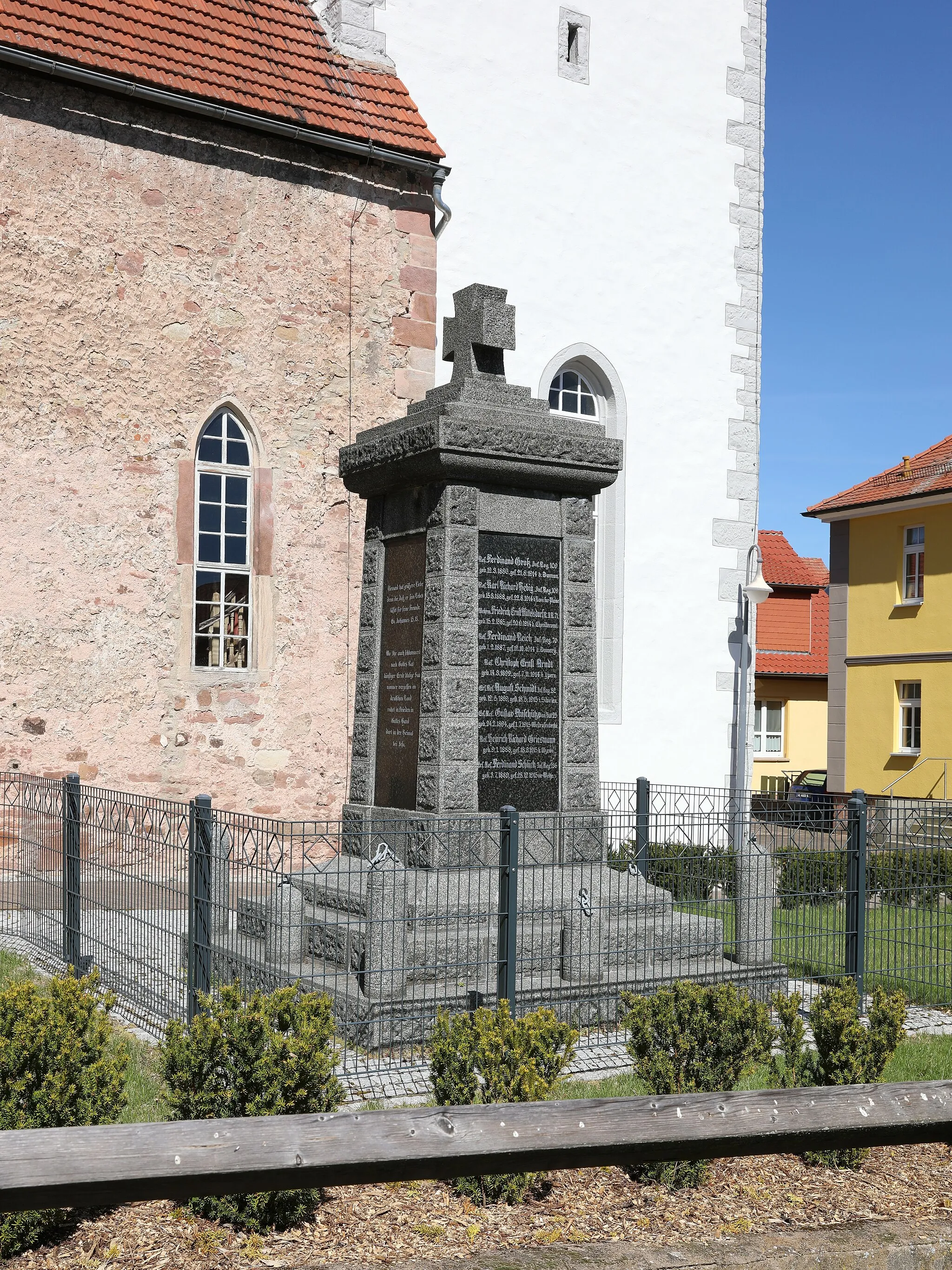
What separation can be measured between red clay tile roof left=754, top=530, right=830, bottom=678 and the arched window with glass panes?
2386 cm

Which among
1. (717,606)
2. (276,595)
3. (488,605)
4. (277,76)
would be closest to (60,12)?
(277,76)

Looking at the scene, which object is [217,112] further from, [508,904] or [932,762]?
[932,762]

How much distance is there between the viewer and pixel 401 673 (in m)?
8.12

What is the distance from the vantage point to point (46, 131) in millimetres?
11469

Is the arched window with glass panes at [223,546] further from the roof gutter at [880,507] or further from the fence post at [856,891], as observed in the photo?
the roof gutter at [880,507]

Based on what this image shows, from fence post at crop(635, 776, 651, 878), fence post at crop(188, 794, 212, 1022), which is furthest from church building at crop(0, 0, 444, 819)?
fence post at crop(188, 794, 212, 1022)

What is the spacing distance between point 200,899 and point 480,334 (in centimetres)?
373

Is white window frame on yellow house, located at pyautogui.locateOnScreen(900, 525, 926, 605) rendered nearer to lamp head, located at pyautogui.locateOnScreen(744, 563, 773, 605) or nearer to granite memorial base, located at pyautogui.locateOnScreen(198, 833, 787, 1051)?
lamp head, located at pyautogui.locateOnScreen(744, 563, 773, 605)

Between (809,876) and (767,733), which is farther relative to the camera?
(767,733)

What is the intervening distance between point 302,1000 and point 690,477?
12.4 m

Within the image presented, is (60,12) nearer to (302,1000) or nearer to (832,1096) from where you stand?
(302,1000)

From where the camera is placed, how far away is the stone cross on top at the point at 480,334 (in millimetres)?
8039

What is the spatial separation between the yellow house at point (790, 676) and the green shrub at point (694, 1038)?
2801cm

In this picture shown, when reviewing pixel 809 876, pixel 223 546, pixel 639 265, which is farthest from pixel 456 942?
pixel 639 265
